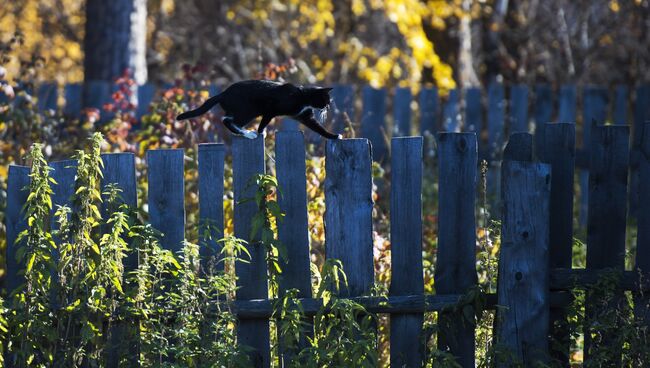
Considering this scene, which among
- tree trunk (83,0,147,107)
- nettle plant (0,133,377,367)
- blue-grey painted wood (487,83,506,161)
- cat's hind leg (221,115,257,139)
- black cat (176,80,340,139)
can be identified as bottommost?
nettle plant (0,133,377,367)

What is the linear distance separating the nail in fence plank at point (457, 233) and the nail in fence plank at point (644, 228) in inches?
29.4

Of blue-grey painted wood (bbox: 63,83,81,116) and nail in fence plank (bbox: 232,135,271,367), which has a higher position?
blue-grey painted wood (bbox: 63,83,81,116)

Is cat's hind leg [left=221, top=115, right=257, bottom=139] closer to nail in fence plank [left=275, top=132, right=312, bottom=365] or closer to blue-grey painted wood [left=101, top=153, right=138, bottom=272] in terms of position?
nail in fence plank [left=275, top=132, right=312, bottom=365]

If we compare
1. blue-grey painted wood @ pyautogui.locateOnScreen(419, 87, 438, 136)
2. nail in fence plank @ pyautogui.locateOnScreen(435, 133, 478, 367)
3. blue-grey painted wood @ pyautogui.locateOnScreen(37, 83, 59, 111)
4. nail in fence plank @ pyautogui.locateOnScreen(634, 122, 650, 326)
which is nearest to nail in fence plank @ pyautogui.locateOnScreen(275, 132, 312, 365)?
nail in fence plank @ pyautogui.locateOnScreen(435, 133, 478, 367)

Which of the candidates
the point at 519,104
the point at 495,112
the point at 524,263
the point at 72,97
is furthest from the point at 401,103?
the point at 524,263

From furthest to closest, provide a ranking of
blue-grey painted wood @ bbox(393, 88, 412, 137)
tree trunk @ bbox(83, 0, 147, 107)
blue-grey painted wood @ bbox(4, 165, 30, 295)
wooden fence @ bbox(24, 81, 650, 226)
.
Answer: blue-grey painted wood @ bbox(393, 88, 412, 137) → wooden fence @ bbox(24, 81, 650, 226) → tree trunk @ bbox(83, 0, 147, 107) → blue-grey painted wood @ bbox(4, 165, 30, 295)

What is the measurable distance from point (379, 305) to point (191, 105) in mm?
2812

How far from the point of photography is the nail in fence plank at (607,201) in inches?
150

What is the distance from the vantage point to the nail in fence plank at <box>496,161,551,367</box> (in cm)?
364

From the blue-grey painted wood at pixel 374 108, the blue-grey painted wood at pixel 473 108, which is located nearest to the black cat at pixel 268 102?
the blue-grey painted wood at pixel 374 108

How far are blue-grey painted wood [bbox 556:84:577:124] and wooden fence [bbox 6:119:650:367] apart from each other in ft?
19.8

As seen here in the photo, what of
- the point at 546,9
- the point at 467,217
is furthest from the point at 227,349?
the point at 546,9

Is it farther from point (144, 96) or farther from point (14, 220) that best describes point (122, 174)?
point (144, 96)

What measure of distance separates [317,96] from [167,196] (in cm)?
83
